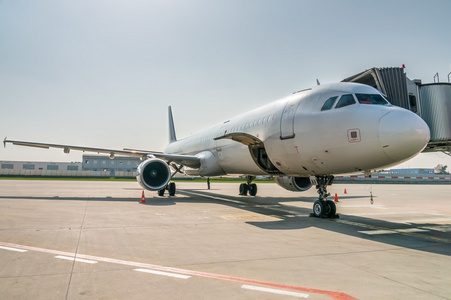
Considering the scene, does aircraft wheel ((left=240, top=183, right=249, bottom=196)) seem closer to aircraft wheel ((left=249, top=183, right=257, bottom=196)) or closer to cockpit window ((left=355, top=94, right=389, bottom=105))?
aircraft wheel ((left=249, top=183, right=257, bottom=196))

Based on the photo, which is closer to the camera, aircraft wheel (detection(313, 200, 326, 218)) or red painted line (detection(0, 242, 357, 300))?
red painted line (detection(0, 242, 357, 300))

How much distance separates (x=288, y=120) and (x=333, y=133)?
1894mm

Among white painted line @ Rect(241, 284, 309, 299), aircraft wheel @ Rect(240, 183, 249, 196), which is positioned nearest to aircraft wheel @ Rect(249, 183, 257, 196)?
aircraft wheel @ Rect(240, 183, 249, 196)

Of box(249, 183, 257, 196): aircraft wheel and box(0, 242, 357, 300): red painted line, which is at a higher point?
box(249, 183, 257, 196): aircraft wheel

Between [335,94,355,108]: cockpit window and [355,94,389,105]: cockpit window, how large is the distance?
0.17 meters

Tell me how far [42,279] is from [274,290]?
267 cm

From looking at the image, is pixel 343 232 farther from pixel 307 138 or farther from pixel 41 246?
pixel 41 246

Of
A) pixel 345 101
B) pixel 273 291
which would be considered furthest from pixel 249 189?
pixel 273 291

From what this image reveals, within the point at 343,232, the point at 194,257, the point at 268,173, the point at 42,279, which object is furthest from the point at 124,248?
the point at 268,173

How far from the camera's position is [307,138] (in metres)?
8.97

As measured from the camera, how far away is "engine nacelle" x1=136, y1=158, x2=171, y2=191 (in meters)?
14.9

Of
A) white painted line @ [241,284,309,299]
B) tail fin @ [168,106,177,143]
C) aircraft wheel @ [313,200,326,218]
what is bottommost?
white painted line @ [241,284,309,299]

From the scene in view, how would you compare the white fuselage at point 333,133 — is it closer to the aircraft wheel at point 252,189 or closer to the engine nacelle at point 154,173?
the engine nacelle at point 154,173

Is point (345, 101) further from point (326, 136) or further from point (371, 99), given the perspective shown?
point (326, 136)
